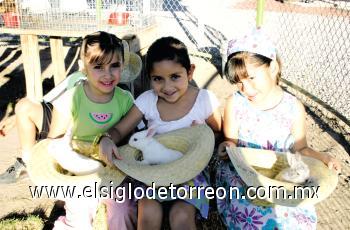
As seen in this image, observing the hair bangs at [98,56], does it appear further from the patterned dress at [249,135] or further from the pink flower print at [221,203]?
the pink flower print at [221,203]

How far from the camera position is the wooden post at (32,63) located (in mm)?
4066

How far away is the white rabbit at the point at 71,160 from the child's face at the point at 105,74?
423 mm

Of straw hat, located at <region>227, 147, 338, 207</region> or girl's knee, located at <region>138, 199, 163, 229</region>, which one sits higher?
straw hat, located at <region>227, 147, 338, 207</region>

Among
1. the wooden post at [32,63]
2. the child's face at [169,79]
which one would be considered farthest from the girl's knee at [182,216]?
the wooden post at [32,63]

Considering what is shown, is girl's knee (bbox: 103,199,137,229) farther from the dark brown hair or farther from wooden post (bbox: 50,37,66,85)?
wooden post (bbox: 50,37,66,85)

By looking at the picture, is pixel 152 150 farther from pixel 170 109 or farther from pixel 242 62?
pixel 242 62

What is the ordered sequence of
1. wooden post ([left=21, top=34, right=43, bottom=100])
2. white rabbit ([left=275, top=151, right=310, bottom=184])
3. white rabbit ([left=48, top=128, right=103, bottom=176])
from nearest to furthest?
white rabbit ([left=275, top=151, right=310, bottom=184]), white rabbit ([left=48, top=128, right=103, bottom=176]), wooden post ([left=21, top=34, right=43, bottom=100])

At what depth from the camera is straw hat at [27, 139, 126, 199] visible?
5.49ft

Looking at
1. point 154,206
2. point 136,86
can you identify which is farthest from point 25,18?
point 154,206

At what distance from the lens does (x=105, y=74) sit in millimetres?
2109

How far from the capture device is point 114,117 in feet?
7.25

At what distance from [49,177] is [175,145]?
0.61 m

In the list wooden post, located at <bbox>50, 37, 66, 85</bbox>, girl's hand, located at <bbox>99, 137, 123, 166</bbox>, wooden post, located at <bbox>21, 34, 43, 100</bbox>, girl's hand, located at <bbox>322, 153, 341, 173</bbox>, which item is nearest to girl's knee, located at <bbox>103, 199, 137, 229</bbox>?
girl's hand, located at <bbox>99, 137, 123, 166</bbox>

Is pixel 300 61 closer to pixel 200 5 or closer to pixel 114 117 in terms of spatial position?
pixel 200 5
